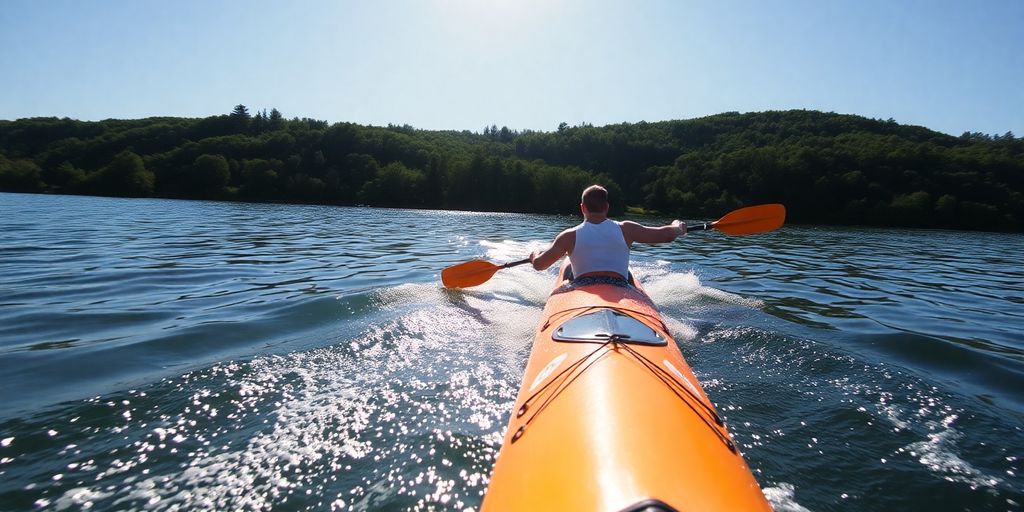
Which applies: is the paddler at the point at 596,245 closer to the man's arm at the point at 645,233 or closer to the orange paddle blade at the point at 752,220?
the man's arm at the point at 645,233

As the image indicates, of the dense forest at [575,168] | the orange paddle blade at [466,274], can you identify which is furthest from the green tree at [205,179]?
the orange paddle blade at [466,274]

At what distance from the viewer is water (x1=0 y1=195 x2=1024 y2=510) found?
2.83 meters

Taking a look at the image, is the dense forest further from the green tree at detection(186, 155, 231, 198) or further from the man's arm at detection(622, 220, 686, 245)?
the man's arm at detection(622, 220, 686, 245)

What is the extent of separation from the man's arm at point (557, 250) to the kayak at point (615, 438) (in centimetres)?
210

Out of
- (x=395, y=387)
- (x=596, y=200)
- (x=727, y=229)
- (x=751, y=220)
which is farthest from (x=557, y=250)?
(x=751, y=220)

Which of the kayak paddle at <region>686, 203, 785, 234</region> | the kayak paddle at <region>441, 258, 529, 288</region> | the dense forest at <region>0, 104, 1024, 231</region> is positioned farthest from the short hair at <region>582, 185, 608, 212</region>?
the dense forest at <region>0, 104, 1024, 231</region>

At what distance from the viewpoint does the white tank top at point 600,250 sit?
521 centimetres

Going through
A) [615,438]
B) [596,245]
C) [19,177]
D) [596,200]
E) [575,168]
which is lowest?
[615,438]

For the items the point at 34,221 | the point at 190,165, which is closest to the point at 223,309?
the point at 34,221

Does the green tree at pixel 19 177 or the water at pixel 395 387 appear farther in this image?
the green tree at pixel 19 177

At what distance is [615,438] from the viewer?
6.72 feet

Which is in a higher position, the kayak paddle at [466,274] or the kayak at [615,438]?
the kayak at [615,438]

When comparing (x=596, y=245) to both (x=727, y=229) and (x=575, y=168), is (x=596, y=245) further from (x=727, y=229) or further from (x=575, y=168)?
(x=575, y=168)

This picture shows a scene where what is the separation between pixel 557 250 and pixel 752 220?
12.6 ft
